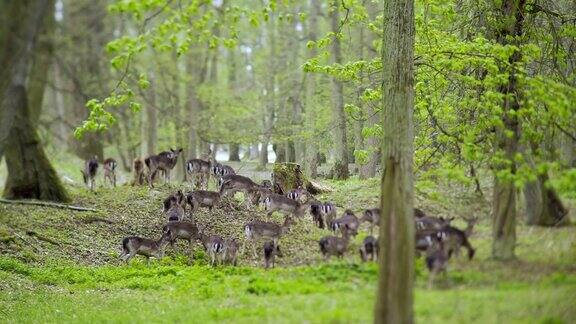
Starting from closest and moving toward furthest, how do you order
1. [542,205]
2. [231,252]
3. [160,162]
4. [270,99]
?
[542,205] → [231,252] → [160,162] → [270,99]

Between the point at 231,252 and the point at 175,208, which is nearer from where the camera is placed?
the point at 231,252

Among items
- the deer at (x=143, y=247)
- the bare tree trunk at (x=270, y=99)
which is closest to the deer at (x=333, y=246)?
the deer at (x=143, y=247)

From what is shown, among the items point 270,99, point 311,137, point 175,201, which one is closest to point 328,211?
point 311,137

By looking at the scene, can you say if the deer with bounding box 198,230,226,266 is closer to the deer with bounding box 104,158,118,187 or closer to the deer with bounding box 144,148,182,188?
the deer with bounding box 144,148,182,188

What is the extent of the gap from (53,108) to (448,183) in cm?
4430

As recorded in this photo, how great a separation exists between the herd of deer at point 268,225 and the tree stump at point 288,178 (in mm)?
132

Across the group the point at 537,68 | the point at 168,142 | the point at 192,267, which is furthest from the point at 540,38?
the point at 168,142

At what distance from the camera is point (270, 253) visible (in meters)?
13.3

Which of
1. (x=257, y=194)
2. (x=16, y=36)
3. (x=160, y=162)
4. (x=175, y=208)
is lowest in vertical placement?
(x=175, y=208)

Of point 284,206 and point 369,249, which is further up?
point 284,206

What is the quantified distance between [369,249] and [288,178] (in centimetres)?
602

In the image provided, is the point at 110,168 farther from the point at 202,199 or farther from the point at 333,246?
the point at 333,246

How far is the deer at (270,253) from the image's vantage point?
1333 cm

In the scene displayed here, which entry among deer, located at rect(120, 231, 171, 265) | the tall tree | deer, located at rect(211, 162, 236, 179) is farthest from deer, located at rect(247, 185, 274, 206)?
the tall tree
